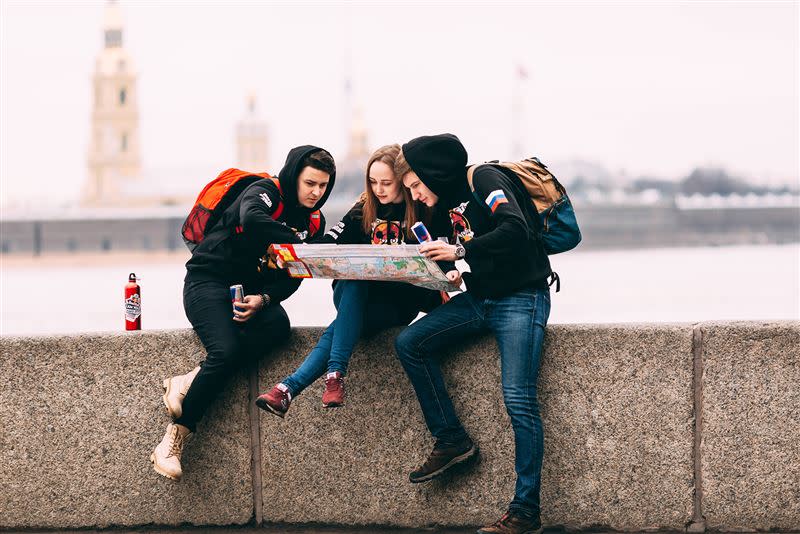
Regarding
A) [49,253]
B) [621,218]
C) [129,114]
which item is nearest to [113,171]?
[129,114]

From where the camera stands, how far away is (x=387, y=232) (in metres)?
3.88

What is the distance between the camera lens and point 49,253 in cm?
7819

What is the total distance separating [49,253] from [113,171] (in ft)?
97.9

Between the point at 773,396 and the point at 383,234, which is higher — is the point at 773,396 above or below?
below

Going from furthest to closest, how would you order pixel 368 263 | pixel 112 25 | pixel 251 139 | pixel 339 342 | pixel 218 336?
1. pixel 251 139
2. pixel 112 25
3. pixel 218 336
4. pixel 339 342
5. pixel 368 263

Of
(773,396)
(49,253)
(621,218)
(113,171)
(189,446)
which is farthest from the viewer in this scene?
(113,171)

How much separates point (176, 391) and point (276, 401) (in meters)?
0.46

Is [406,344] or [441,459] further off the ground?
[406,344]

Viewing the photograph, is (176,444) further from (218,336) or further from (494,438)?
(494,438)

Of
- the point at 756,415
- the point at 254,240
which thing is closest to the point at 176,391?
the point at 254,240

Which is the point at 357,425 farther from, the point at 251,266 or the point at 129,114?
the point at 129,114

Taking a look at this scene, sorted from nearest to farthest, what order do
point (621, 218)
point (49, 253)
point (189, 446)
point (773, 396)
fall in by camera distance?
point (773, 396)
point (189, 446)
point (49, 253)
point (621, 218)

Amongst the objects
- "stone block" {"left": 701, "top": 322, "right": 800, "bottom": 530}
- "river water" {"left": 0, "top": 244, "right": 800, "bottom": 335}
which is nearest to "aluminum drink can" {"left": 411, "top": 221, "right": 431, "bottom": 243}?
"stone block" {"left": 701, "top": 322, "right": 800, "bottom": 530}

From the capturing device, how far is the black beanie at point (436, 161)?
3.70 metres
